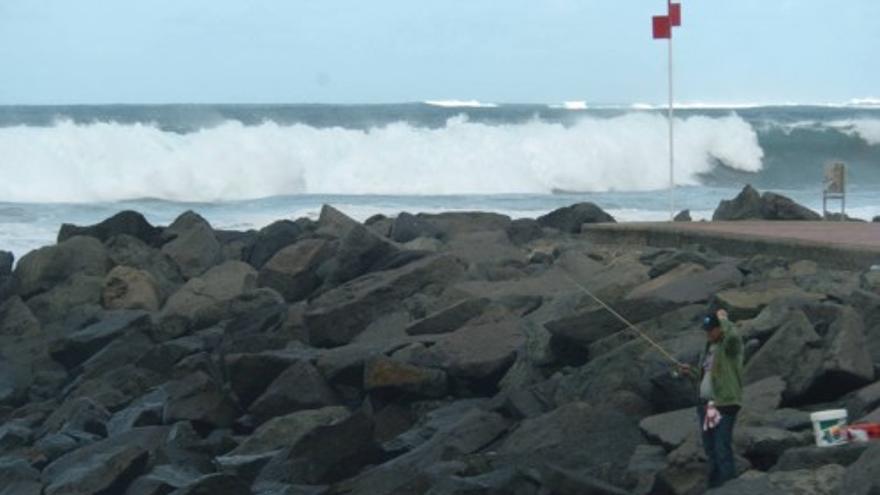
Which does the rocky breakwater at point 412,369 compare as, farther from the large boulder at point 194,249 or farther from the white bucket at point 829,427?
the large boulder at point 194,249

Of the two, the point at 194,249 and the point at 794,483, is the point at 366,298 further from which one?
the point at 794,483

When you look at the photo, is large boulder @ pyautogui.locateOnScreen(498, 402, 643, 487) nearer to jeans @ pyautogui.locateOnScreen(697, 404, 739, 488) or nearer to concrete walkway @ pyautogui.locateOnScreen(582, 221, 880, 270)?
jeans @ pyautogui.locateOnScreen(697, 404, 739, 488)

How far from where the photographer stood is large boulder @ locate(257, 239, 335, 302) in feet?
46.0

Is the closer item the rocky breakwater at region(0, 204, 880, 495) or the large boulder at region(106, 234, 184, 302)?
the rocky breakwater at region(0, 204, 880, 495)

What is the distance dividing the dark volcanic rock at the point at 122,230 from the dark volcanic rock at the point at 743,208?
5.65m

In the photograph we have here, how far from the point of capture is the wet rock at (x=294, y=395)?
34.0 feet

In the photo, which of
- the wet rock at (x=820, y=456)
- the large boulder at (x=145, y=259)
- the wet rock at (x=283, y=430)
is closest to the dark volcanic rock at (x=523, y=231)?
the large boulder at (x=145, y=259)

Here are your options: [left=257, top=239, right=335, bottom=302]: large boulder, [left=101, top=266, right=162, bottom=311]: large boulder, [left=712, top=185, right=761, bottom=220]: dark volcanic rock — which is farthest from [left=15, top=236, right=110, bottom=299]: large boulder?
[left=712, top=185, right=761, bottom=220]: dark volcanic rock

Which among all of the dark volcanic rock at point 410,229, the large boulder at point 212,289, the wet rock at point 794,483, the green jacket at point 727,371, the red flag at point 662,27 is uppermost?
the red flag at point 662,27

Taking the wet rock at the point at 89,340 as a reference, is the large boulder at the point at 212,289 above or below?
above

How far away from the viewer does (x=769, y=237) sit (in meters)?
13.3

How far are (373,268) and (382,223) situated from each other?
3717 mm

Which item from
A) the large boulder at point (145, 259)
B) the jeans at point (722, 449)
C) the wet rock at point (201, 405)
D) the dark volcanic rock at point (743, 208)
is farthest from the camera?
the dark volcanic rock at point (743, 208)

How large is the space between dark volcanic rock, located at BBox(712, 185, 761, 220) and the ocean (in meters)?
6.30
